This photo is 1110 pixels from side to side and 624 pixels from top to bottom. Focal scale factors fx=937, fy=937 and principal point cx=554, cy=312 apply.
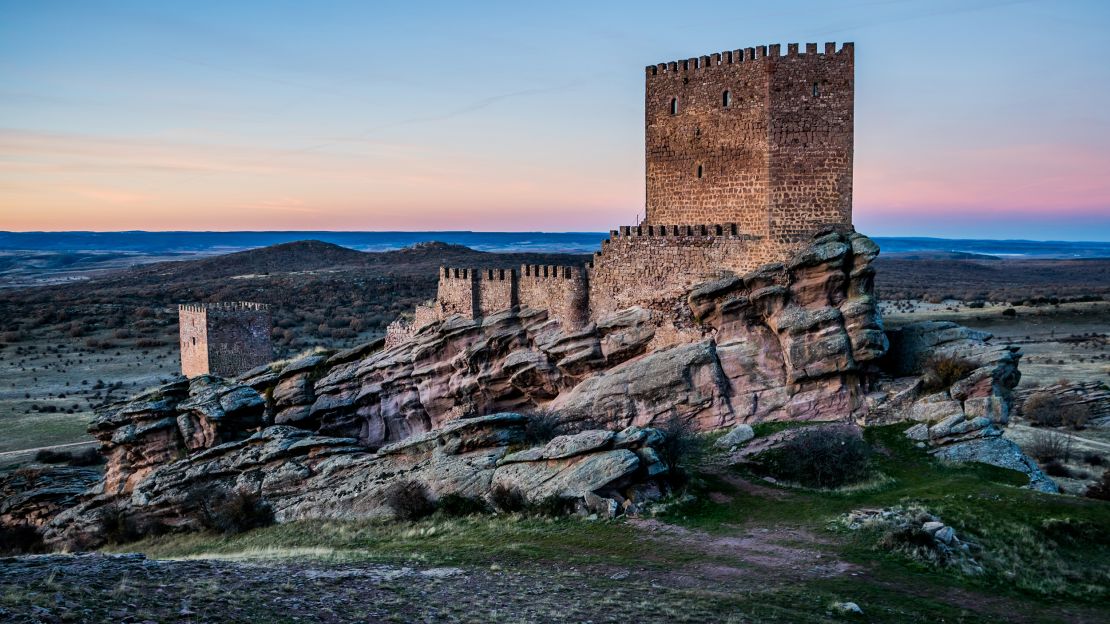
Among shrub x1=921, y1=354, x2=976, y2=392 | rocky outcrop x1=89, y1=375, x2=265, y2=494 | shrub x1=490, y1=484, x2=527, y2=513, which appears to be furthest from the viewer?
rocky outcrop x1=89, y1=375, x2=265, y2=494

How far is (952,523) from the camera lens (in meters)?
16.6

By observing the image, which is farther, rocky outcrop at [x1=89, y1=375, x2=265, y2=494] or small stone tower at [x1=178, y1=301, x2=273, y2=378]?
small stone tower at [x1=178, y1=301, x2=273, y2=378]

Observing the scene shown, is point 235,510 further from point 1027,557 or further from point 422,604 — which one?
point 1027,557

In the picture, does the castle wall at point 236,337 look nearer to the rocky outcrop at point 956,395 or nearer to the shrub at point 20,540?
the shrub at point 20,540

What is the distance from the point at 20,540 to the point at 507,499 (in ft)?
52.5

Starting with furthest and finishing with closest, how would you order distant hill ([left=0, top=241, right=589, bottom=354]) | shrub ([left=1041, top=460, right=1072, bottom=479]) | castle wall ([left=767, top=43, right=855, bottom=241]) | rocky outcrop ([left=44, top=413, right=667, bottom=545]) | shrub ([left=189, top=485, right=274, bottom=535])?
distant hill ([left=0, top=241, right=589, bottom=354]) → shrub ([left=1041, top=460, right=1072, bottom=479]) → castle wall ([left=767, top=43, right=855, bottom=241]) → shrub ([left=189, top=485, right=274, bottom=535]) → rocky outcrop ([left=44, top=413, right=667, bottom=545])

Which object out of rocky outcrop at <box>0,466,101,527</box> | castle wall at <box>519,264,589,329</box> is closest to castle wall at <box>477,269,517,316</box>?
castle wall at <box>519,264,589,329</box>

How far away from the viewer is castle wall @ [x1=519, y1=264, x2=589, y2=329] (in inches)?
1110

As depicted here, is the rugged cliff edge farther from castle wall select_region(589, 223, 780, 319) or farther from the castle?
the castle

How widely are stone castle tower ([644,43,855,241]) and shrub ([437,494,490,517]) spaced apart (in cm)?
1064

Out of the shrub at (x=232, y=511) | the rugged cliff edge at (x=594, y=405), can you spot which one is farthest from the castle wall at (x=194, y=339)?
the shrub at (x=232, y=511)

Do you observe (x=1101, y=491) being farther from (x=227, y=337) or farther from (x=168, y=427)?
(x=227, y=337)

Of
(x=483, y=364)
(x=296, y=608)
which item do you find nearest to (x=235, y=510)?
(x=483, y=364)

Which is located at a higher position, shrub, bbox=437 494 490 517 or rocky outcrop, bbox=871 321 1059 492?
rocky outcrop, bbox=871 321 1059 492
